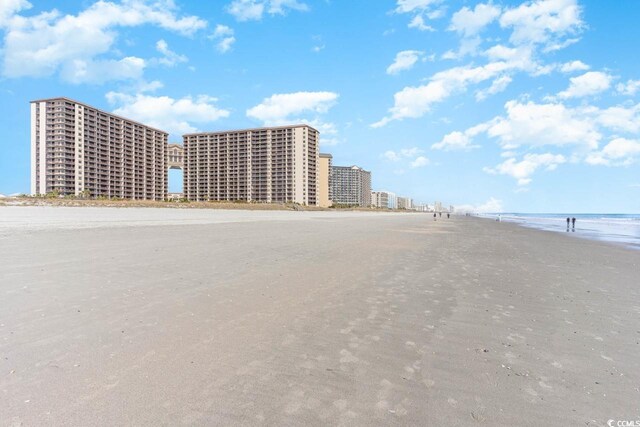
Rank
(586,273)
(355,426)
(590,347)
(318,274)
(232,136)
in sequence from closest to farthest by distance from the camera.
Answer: (355,426) < (590,347) < (318,274) < (586,273) < (232,136)

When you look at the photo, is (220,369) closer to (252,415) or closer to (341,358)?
(252,415)

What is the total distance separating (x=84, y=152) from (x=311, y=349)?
133990 millimetres

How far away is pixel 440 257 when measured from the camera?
492 inches

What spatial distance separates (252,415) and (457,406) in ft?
5.94

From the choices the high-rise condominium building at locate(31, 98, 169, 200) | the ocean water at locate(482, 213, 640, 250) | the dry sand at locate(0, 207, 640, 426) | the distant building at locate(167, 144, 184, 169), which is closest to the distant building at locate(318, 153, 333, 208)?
the distant building at locate(167, 144, 184, 169)

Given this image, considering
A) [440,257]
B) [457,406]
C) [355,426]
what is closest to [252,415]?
[355,426]

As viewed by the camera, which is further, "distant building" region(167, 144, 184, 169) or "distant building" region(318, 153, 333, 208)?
"distant building" region(167, 144, 184, 169)

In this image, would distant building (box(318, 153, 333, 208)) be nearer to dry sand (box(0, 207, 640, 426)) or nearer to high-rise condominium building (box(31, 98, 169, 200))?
high-rise condominium building (box(31, 98, 169, 200))

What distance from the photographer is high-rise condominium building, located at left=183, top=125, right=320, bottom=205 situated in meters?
143

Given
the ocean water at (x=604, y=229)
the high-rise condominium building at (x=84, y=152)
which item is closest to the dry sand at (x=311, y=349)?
the ocean water at (x=604, y=229)

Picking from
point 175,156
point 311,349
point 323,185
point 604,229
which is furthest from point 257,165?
point 311,349

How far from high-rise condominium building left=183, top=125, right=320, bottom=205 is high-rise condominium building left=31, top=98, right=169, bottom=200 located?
28444mm

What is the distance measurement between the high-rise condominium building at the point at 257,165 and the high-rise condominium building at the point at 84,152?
28.4 metres

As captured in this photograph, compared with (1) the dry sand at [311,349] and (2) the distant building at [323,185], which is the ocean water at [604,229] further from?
(2) the distant building at [323,185]
